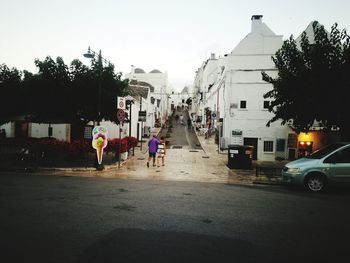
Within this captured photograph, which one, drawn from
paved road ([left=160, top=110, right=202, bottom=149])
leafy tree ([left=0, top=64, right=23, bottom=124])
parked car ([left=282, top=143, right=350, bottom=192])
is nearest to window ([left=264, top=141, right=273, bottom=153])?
paved road ([left=160, top=110, right=202, bottom=149])

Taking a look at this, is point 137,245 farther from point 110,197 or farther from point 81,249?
point 110,197

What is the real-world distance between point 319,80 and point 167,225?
11.5 m

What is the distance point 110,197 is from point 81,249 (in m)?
3.74

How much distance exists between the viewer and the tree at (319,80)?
13.6m

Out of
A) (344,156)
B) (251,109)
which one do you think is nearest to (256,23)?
(251,109)

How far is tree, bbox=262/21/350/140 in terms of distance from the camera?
1356 cm

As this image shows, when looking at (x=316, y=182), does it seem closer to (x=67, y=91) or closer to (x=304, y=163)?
(x=304, y=163)

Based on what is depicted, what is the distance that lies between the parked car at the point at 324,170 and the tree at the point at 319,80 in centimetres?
363

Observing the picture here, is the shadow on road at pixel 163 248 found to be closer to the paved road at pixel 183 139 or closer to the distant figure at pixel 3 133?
the paved road at pixel 183 139

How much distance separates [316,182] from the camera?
10.5 metres

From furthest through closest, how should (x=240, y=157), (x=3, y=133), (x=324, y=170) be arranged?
(x=3, y=133) < (x=240, y=157) < (x=324, y=170)

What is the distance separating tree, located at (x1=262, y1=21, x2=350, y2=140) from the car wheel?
4.71m

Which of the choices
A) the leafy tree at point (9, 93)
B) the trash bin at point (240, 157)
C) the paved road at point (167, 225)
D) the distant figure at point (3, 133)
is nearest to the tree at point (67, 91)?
the leafy tree at point (9, 93)

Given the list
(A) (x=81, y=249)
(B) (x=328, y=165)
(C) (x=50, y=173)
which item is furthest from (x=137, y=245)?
(C) (x=50, y=173)
